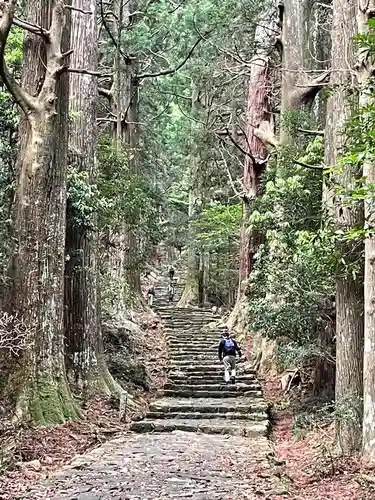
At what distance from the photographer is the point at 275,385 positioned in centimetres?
1591

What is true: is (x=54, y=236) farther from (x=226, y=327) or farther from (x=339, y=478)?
(x=226, y=327)

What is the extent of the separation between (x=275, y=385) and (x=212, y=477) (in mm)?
8973

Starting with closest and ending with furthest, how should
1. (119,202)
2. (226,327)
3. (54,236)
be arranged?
(54,236) < (119,202) < (226,327)

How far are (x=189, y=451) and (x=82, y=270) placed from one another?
14.4 feet


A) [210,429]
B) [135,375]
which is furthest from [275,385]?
[210,429]

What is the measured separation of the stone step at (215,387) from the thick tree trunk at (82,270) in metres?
3.33

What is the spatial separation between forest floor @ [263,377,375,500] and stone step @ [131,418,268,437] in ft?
1.21

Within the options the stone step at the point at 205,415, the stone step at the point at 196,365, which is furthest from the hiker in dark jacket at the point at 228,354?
the stone step at the point at 205,415

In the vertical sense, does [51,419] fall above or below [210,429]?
above

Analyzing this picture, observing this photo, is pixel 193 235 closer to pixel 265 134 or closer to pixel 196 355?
pixel 196 355

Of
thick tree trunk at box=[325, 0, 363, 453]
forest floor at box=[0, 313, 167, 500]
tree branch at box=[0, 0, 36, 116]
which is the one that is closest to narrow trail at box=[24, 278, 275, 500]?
forest floor at box=[0, 313, 167, 500]

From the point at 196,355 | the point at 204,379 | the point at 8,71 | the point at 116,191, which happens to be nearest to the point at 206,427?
the point at 204,379

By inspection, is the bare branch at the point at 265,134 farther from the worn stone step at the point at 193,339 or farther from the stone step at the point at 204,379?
the worn stone step at the point at 193,339

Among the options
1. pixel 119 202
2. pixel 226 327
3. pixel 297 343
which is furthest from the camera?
pixel 226 327
